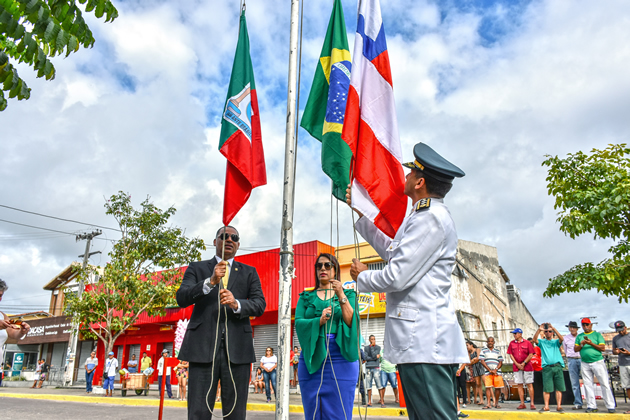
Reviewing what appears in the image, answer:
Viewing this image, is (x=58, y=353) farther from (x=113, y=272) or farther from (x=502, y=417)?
(x=502, y=417)

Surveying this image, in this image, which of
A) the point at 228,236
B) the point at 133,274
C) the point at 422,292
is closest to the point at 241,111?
the point at 228,236

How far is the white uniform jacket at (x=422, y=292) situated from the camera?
232cm

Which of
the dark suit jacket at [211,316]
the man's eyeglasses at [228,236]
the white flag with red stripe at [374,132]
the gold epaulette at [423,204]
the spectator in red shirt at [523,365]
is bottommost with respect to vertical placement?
the spectator in red shirt at [523,365]

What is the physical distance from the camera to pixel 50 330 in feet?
110

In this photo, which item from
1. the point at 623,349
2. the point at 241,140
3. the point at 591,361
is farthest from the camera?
the point at 623,349

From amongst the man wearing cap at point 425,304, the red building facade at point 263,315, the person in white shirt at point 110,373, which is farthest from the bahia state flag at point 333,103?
the person in white shirt at point 110,373

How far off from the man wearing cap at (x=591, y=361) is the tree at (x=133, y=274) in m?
14.8

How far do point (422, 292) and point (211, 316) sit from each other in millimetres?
1907

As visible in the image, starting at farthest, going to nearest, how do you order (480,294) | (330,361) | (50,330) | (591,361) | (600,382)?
(50,330), (480,294), (591,361), (600,382), (330,361)

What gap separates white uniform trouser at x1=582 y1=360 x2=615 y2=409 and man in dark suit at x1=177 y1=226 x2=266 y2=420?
8.24m

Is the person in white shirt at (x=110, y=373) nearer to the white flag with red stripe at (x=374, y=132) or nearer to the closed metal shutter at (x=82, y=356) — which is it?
the closed metal shutter at (x=82, y=356)

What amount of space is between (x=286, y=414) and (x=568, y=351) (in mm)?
9547

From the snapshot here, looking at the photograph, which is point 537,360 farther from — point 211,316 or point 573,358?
point 211,316

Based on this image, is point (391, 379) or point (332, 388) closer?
point (332, 388)
